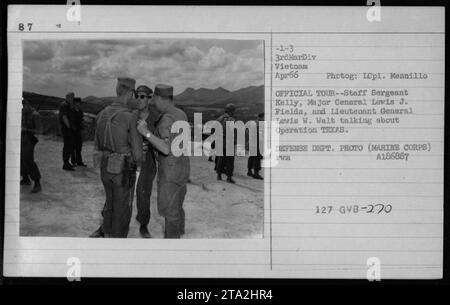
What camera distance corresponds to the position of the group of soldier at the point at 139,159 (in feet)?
5.07

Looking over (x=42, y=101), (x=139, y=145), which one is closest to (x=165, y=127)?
(x=139, y=145)

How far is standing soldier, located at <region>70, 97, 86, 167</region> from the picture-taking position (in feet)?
5.10

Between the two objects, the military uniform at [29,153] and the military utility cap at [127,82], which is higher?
the military utility cap at [127,82]

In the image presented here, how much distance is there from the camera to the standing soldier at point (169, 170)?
1551 millimetres

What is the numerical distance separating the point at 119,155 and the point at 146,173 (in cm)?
9

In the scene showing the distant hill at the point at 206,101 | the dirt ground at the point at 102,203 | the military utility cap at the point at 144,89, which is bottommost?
the dirt ground at the point at 102,203

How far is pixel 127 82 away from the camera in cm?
155

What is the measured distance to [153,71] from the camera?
1556mm

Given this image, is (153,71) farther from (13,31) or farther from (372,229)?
(372,229)

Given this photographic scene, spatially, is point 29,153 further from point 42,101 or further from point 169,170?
point 169,170

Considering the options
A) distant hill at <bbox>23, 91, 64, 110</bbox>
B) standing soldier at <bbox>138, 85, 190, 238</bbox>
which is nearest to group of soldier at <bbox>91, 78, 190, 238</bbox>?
standing soldier at <bbox>138, 85, 190, 238</bbox>

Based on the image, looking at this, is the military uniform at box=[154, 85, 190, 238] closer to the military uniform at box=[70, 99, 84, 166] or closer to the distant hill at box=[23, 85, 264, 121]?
the distant hill at box=[23, 85, 264, 121]

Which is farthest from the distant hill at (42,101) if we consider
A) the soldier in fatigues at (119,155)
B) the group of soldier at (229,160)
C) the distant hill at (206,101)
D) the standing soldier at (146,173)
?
the group of soldier at (229,160)

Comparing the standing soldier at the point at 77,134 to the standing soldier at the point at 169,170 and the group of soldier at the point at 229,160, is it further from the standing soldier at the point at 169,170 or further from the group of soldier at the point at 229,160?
the group of soldier at the point at 229,160
